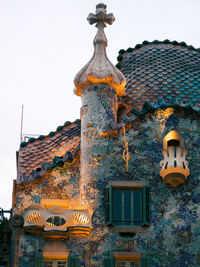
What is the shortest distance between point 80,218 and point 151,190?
7.71 feet

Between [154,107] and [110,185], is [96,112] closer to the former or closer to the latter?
[154,107]

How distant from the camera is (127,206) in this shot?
23688 mm

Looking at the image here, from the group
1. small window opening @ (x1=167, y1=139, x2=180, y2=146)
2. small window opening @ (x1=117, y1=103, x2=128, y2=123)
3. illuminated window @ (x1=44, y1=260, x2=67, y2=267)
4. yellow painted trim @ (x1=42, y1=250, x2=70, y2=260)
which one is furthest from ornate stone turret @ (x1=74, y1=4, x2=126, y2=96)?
illuminated window @ (x1=44, y1=260, x2=67, y2=267)

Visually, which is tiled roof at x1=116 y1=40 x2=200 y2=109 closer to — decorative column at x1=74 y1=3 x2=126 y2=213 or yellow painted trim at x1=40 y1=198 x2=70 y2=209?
decorative column at x1=74 y1=3 x2=126 y2=213

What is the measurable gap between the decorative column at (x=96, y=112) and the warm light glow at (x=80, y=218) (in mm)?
420

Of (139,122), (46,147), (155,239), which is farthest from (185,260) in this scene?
(46,147)

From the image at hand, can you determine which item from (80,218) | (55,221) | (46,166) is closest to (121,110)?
(46,166)

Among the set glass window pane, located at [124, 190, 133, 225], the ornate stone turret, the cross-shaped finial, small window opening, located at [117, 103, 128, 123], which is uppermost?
the cross-shaped finial

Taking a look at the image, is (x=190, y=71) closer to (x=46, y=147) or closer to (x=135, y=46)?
(x=135, y=46)

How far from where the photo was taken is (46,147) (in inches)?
1048

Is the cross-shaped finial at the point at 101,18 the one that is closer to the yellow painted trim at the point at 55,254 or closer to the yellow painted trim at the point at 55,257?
the yellow painted trim at the point at 55,254

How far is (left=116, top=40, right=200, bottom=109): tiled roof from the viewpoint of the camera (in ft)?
88.4

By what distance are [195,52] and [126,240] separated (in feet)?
30.8

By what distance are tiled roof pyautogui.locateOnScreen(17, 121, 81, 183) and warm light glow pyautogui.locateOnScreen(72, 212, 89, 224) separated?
2.10 m
